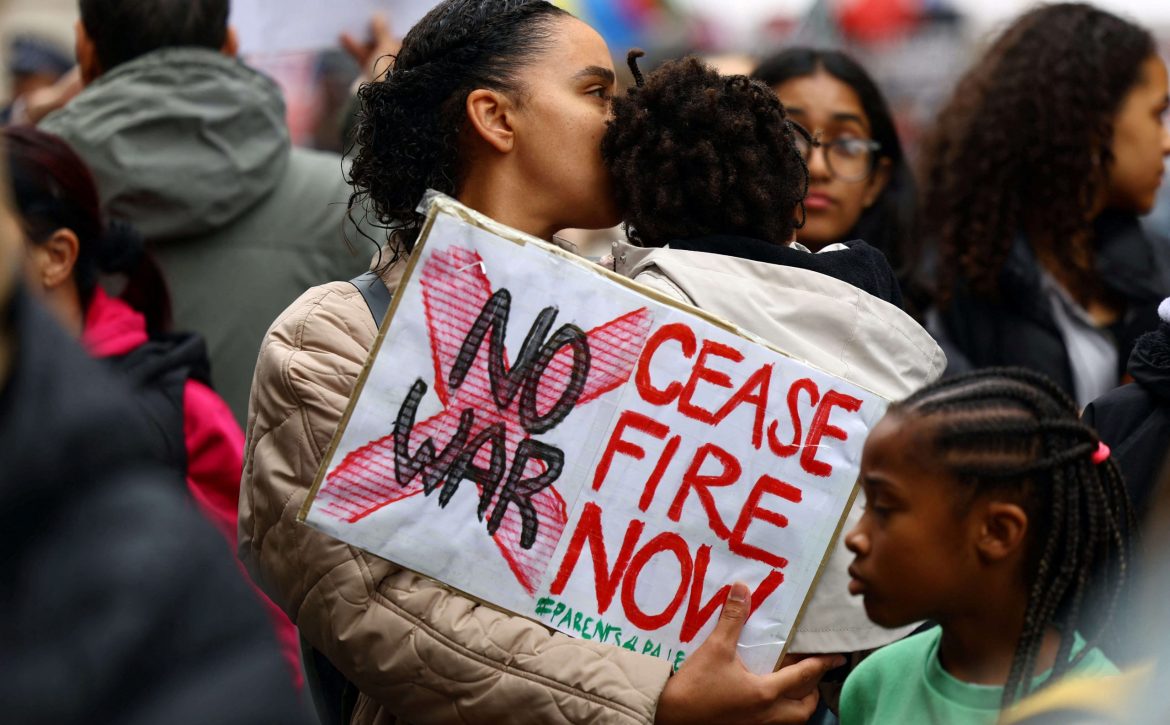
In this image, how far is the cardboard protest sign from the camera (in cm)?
209

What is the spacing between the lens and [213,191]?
402cm

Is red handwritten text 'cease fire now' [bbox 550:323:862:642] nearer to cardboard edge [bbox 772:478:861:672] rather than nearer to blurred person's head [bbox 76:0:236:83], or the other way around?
cardboard edge [bbox 772:478:861:672]

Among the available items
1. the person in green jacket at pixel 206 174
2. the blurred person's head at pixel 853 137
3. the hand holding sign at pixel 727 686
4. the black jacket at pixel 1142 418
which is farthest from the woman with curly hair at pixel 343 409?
the blurred person's head at pixel 853 137

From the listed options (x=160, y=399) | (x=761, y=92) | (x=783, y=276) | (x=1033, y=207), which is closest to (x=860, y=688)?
(x=783, y=276)

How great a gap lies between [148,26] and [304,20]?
0.79 meters

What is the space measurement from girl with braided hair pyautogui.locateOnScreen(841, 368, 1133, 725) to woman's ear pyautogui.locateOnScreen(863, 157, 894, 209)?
87.8 inches

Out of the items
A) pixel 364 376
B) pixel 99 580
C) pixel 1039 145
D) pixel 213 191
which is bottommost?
pixel 213 191

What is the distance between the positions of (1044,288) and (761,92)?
172cm

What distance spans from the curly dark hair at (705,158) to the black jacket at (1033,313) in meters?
1.45

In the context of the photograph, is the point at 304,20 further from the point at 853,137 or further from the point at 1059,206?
the point at 1059,206

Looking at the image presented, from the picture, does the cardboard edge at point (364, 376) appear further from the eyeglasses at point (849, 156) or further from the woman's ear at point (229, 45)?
the woman's ear at point (229, 45)

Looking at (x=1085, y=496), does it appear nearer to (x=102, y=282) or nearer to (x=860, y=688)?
(x=860, y=688)

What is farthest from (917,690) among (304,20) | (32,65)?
(32,65)

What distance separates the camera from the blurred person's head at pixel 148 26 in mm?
4145
